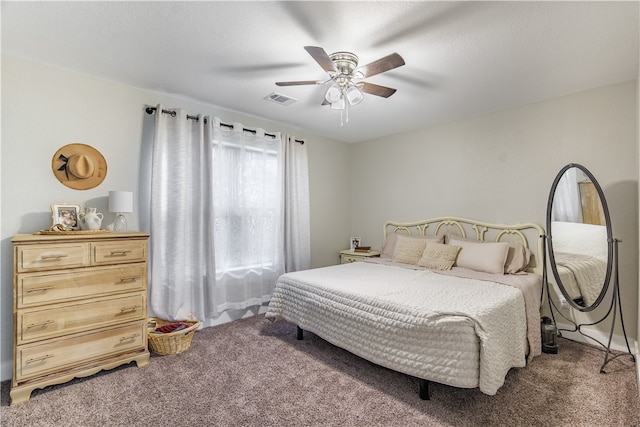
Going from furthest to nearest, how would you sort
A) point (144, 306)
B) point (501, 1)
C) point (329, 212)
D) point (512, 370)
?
point (329, 212) < point (144, 306) < point (512, 370) < point (501, 1)

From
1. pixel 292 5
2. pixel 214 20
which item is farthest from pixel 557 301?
pixel 214 20

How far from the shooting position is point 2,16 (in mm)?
1900

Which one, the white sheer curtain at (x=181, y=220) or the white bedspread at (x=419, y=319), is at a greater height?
the white sheer curtain at (x=181, y=220)

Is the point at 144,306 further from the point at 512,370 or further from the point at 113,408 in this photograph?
the point at 512,370

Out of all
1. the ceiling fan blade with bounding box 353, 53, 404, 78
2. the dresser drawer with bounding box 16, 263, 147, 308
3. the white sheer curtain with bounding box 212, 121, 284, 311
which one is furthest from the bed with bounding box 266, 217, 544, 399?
the ceiling fan blade with bounding box 353, 53, 404, 78

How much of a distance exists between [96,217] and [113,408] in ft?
4.72

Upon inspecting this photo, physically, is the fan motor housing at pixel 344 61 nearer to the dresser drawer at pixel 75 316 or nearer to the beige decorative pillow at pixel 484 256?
the beige decorative pillow at pixel 484 256

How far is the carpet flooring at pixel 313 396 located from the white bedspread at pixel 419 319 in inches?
8.2

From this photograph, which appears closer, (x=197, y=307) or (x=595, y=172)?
(x=595, y=172)

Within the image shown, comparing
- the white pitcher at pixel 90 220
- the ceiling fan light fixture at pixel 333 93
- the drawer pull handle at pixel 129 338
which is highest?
the ceiling fan light fixture at pixel 333 93

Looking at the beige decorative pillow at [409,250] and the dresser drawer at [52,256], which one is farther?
the beige decorative pillow at [409,250]

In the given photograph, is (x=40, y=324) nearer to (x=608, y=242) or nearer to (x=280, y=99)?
(x=280, y=99)

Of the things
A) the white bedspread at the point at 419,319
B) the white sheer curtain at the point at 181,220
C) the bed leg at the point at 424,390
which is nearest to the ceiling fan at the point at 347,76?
the white sheer curtain at the point at 181,220

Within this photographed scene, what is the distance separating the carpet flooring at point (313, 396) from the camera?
1849 mm
